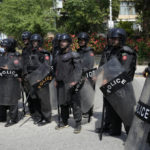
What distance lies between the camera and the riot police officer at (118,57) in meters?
4.53

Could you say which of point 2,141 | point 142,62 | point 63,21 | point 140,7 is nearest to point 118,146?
point 2,141

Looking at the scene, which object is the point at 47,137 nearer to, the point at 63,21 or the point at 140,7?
the point at 140,7

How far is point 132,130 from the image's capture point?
340cm

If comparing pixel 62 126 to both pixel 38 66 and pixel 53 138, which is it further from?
pixel 38 66

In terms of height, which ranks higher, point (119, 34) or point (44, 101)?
point (119, 34)

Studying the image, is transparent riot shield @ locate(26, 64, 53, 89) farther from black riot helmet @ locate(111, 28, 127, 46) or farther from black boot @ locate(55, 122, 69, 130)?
black riot helmet @ locate(111, 28, 127, 46)

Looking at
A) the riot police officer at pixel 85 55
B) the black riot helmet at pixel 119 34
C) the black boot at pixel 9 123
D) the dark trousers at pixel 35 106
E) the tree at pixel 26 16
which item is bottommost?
the black boot at pixel 9 123

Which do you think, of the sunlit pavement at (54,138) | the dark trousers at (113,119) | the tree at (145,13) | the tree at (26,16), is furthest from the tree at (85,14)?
the dark trousers at (113,119)

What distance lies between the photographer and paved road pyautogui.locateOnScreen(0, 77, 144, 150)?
4.50 metres

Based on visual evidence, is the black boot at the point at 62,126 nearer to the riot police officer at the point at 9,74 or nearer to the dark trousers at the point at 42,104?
the dark trousers at the point at 42,104

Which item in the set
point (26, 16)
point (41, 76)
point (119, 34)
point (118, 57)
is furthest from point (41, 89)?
point (26, 16)

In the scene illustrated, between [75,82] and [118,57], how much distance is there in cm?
90

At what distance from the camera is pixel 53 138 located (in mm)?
4934

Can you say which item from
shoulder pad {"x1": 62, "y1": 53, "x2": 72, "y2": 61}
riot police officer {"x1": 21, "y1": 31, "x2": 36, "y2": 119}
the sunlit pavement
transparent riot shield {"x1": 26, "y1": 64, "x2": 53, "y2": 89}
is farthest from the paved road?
shoulder pad {"x1": 62, "y1": 53, "x2": 72, "y2": 61}
